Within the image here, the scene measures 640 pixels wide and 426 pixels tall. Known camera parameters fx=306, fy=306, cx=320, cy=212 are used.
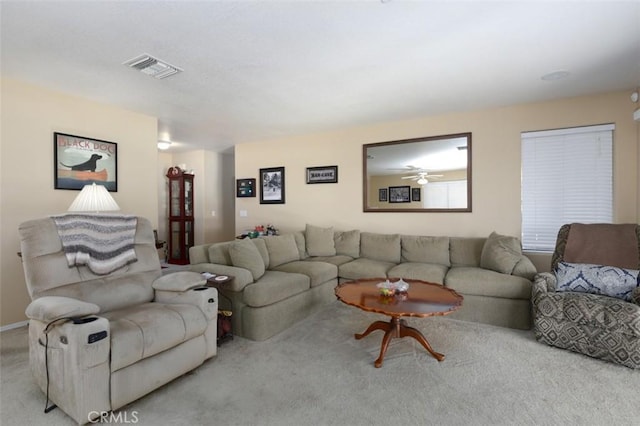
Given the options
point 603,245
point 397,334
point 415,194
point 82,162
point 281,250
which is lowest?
point 397,334

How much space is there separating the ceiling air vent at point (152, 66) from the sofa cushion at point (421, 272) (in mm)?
3024

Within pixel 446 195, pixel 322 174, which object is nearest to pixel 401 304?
pixel 446 195

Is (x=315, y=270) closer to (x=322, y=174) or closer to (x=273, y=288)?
(x=273, y=288)

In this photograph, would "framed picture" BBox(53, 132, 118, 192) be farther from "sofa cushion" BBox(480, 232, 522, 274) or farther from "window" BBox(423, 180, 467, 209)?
"sofa cushion" BBox(480, 232, 522, 274)

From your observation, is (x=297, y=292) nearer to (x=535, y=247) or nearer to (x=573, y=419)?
(x=573, y=419)

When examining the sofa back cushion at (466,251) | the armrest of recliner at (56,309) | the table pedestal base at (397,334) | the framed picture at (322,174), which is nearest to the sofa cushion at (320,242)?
the framed picture at (322,174)

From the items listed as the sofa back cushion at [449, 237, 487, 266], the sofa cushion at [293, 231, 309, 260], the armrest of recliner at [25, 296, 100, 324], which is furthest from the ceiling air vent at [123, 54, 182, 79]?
the sofa back cushion at [449, 237, 487, 266]

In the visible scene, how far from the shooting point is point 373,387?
201 centimetres

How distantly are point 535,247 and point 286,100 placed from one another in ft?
11.4

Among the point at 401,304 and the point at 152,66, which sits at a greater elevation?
the point at 152,66

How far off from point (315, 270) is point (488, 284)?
5.96 feet

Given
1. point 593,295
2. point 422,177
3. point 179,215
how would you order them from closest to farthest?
point 593,295 < point 422,177 < point 179,215

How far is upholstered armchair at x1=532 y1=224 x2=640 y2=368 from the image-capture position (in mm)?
2260

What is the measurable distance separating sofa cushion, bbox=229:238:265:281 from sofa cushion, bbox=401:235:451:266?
6.57 feet
